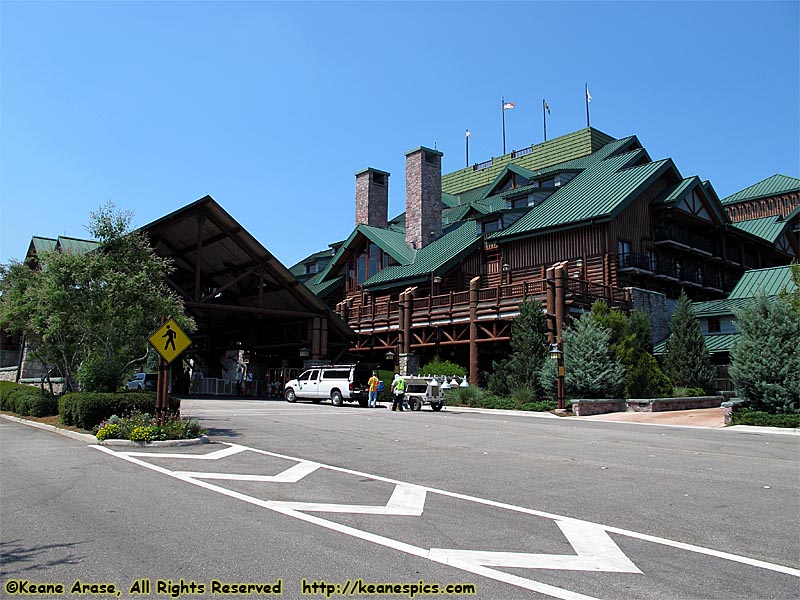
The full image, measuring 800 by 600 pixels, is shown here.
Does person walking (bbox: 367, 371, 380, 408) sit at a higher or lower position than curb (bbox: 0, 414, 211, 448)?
higher

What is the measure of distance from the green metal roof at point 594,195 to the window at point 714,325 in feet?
26.4

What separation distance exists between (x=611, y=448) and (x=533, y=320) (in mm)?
16268

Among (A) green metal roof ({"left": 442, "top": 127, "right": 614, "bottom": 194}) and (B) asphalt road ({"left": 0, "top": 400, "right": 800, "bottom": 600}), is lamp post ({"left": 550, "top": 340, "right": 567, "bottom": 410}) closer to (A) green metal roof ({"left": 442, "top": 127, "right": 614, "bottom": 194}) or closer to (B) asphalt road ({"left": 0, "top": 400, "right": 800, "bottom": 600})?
(B) asphalt road ({"left": 0, "top": 400, "right": 800, "bottom": 600})

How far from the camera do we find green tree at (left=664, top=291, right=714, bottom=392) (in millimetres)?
33750

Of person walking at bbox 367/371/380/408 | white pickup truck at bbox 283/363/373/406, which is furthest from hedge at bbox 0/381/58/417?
person walking at bbox 367/371/380/408

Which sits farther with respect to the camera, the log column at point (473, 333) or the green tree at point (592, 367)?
the log column at point (473, 333)

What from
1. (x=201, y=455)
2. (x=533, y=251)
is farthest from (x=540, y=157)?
(x=201, y=455)

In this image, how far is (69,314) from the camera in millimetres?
20078

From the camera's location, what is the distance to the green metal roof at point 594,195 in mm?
38312

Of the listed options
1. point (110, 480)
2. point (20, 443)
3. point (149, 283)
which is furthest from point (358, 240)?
point (110, 480)

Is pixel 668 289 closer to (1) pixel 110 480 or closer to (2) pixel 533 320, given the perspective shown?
(2) pixel 533 320

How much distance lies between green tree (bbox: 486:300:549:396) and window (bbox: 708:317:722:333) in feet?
40.5

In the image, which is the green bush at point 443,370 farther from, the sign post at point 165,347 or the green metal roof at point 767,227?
the green metal roof at point 767,227

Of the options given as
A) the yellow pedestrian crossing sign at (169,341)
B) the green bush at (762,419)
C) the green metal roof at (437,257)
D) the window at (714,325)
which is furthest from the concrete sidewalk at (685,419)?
the green metal roof at (437,257)
